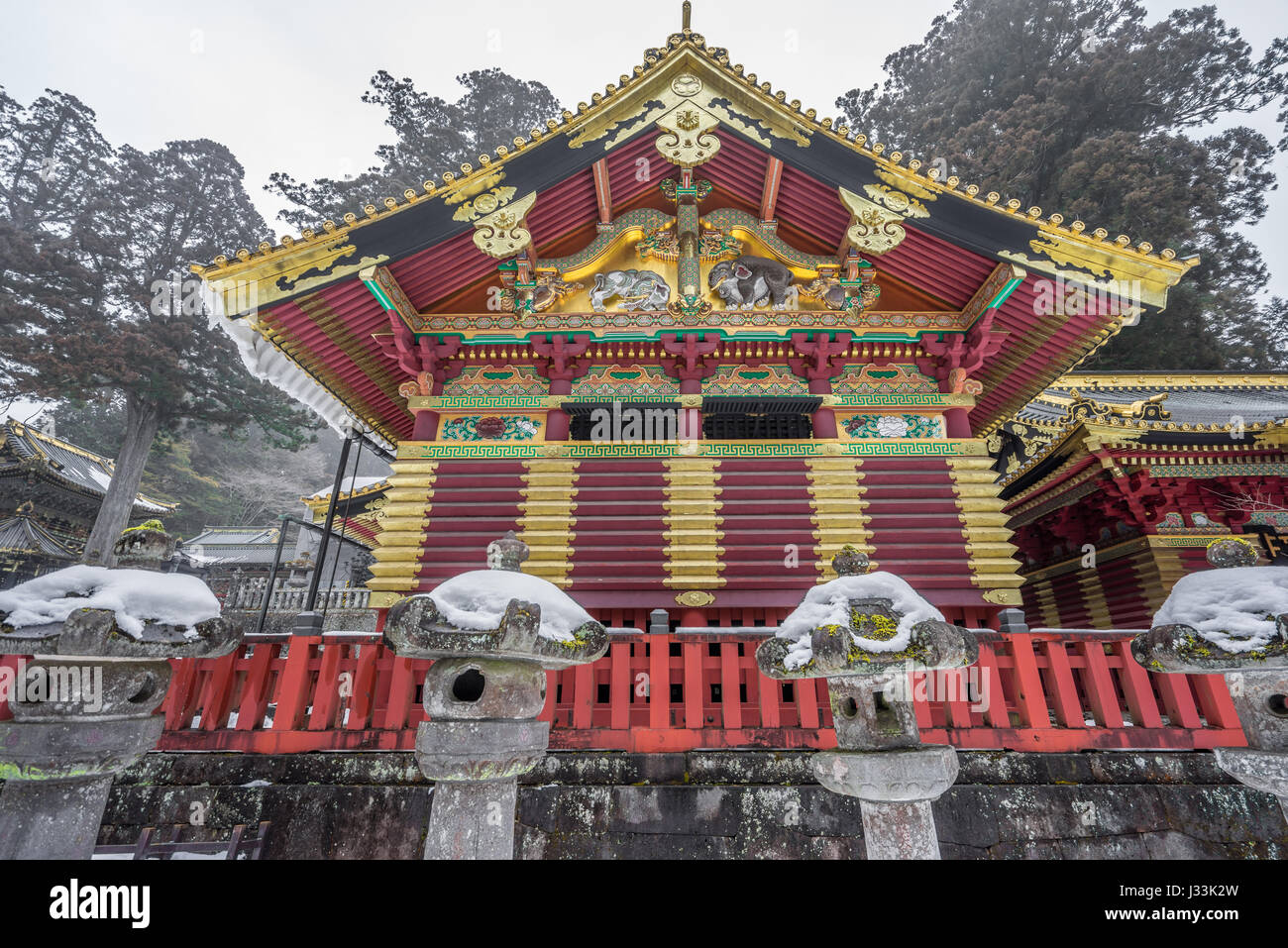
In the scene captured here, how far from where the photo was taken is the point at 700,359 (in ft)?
27.5

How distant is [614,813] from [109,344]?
25.4m

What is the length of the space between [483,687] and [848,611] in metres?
2.18

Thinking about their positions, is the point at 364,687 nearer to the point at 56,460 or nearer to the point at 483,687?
the point at 483,687

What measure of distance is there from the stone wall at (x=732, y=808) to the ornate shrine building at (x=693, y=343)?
2560 millimetres

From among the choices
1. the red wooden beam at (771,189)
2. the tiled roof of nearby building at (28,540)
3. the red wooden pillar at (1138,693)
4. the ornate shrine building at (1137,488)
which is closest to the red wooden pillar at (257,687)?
the red wooden pillar at (1138,693)

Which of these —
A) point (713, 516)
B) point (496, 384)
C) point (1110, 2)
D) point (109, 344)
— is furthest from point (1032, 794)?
point (1110, 2)

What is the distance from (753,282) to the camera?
841 centimetres

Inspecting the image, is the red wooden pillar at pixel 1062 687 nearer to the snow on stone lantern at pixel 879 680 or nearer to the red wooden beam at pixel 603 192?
the snow on stone lantern at pixel 879 680

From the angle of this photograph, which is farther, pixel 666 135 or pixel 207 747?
pixel 666 135

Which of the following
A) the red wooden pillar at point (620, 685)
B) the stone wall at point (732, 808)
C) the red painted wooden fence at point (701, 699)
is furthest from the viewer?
the red wooden pillar at point (620, 685)

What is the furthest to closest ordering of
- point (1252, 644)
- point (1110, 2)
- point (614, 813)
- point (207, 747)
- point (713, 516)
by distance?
1. point (1110, 2)
2. point (713, 516)
3. point (207, 747)
4. point (614, 813)
5. point (1252, 644)

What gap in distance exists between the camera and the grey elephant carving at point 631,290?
8.39 meters

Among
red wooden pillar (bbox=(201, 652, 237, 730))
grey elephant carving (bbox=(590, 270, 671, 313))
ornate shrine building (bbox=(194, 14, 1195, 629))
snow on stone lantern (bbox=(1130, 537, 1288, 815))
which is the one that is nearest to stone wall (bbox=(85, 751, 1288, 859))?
red wooden pillar (bbox=(201, 652, 237, 730))

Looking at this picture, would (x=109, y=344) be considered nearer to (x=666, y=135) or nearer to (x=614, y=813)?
(x=666, y=135)
